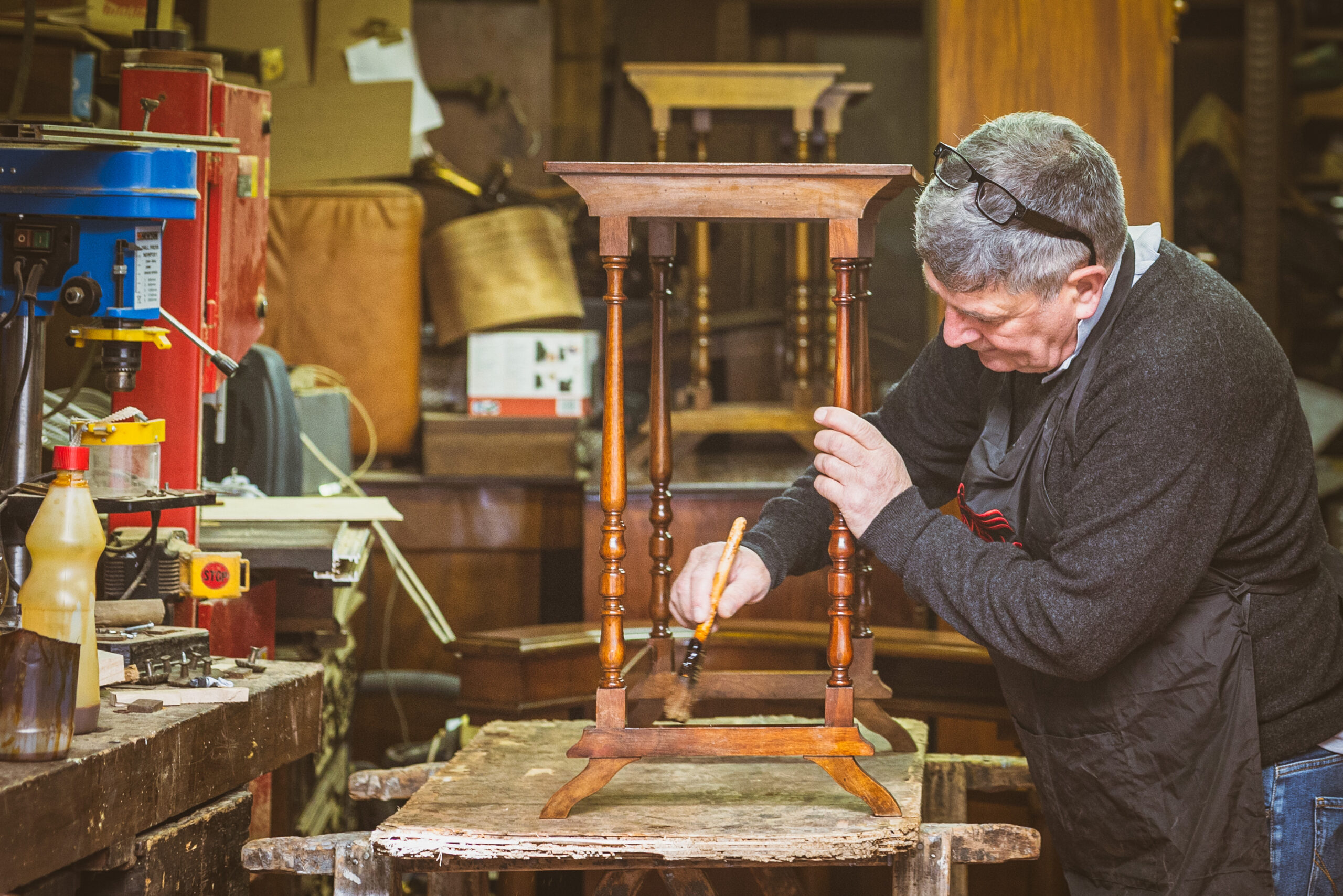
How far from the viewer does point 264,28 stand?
458cm

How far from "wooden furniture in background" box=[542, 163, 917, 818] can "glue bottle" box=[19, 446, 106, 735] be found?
1.88ft

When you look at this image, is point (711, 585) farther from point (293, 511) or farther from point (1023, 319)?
point (293, 511)

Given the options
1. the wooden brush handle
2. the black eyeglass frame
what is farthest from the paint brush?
the black eyeglass frame

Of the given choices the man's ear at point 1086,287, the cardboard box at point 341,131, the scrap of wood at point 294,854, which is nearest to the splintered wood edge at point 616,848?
the scrap of wood at point 294,854

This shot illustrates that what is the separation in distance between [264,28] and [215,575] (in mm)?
3083

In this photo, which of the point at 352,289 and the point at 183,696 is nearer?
the point at 183,696

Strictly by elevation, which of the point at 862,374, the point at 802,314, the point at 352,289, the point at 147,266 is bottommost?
the point at 862,374

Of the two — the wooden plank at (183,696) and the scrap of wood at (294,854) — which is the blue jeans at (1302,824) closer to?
the scrap of wood at (294,854)

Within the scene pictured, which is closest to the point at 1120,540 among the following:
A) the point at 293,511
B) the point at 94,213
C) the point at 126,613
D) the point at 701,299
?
the point at 126,613

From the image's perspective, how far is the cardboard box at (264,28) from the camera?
455cm

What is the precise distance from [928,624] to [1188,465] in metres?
2.09

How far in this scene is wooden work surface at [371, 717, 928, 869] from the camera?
1573 millimetres

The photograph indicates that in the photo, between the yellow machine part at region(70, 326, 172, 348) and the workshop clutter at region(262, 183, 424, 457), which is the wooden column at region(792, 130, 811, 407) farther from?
the yellow machine part at region(70, 326, 172, 348)

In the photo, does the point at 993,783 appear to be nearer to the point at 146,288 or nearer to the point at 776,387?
the point at 146,288
